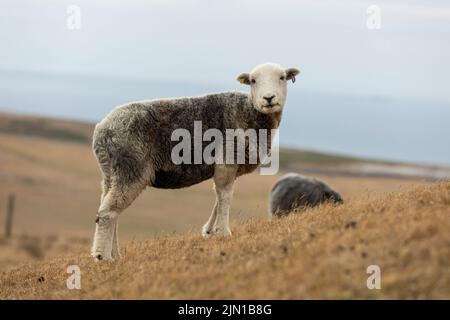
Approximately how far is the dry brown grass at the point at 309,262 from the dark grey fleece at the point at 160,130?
1.41 m

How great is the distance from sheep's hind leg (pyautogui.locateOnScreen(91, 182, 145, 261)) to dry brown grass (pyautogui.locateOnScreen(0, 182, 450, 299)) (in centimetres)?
40

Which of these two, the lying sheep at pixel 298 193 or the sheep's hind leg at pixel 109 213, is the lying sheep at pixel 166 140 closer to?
the sheep's hind leg at pixel 109 213

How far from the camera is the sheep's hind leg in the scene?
13430mm

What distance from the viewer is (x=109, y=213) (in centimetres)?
1348

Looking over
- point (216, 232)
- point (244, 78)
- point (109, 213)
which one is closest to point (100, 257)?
point (109, 213)

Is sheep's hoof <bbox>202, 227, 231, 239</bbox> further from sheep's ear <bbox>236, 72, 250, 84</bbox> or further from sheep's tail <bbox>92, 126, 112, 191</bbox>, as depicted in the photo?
sheep's ear <bbox>236, 72, 250, 84</bbox>

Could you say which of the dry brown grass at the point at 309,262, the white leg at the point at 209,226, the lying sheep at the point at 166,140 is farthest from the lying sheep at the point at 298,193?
the dry brown grass at the point at 309,262

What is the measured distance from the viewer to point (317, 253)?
404 inches

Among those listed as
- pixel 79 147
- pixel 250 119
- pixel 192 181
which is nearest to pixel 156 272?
pixel 192 181

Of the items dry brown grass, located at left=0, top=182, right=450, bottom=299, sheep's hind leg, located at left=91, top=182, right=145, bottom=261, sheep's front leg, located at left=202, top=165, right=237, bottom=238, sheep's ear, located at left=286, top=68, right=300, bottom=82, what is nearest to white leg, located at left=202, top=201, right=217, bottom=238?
sheep's front leg, located at left=202, top=165, right=237, bottom=238

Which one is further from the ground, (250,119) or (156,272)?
(250,119)
